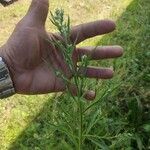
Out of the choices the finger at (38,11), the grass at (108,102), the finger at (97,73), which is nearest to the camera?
the finger at (38,11)

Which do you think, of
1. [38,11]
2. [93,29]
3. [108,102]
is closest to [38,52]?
[38,11]

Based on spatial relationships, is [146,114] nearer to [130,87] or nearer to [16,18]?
[130,87]

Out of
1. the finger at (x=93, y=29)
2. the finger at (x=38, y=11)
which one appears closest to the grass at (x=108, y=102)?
the finger at (x=93, y=29)

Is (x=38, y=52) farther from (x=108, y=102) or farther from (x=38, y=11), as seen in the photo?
(x=108, y=102)

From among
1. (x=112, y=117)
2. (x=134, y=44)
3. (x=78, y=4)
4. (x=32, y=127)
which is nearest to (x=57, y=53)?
(x=112, y=117)

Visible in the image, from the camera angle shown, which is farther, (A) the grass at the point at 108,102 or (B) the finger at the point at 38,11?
(A) the grass at the point at 108,102

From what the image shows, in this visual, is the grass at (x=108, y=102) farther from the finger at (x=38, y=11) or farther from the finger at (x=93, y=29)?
the finger at (x=38, y=11)
